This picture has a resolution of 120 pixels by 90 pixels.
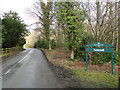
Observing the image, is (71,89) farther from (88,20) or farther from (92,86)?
(88,20)

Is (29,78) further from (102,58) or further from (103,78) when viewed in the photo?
(102,58)

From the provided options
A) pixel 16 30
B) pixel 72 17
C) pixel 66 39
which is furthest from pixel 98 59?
pixel 16 30

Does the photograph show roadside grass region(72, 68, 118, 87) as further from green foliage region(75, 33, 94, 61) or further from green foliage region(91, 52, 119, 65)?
green foliage region(75, 33, 94, 61)

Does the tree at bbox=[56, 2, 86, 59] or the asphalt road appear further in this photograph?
the tree at bbox=[56, 2, 86, 59]

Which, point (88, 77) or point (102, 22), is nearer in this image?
point (88, 77)

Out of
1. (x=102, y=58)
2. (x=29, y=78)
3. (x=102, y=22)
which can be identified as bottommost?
(x=29, y=78)

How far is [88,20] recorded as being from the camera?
38.6 ft

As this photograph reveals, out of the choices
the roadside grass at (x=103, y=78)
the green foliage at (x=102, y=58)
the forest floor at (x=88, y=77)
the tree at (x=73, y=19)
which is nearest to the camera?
the forest floor at (x=88, y=77)

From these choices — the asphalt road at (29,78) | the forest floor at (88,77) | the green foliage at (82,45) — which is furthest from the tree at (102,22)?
the asphalt road at (29,78)

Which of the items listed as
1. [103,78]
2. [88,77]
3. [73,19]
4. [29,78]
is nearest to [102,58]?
[103,78]

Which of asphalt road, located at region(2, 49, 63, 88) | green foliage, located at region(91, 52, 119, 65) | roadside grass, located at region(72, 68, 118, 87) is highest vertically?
green foliage, located at region(91, 52, 119, 65)

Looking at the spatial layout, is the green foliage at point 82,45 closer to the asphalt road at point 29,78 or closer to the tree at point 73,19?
the tree at point 73,19

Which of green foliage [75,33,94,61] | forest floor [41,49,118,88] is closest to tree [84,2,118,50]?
green foliage [75,33,94,61]

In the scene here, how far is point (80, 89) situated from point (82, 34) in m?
8.48
